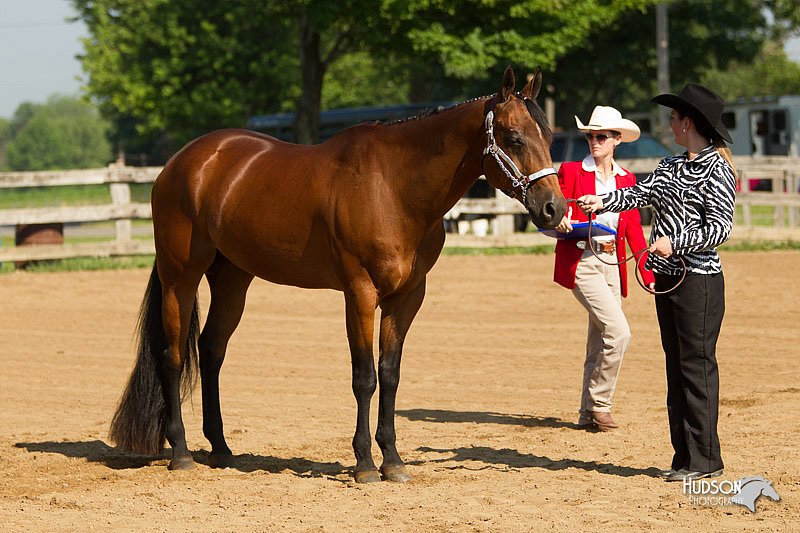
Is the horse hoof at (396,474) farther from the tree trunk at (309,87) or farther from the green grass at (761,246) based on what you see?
the tree trunk at (309,87)

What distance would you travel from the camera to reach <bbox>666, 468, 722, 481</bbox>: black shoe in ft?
18.5

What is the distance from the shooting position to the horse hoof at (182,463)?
259 inches

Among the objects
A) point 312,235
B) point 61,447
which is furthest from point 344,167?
point 61,447

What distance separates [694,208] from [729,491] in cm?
141

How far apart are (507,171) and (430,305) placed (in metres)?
7.81

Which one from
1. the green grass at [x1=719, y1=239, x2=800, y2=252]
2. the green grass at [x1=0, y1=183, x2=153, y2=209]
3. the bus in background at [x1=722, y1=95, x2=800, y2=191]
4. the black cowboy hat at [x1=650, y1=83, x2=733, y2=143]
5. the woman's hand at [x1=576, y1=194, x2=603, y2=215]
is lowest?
the green grass at [x1=719, y1=239, x2=800, y2=252]

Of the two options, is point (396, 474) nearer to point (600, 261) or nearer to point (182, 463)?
point (182, 463)

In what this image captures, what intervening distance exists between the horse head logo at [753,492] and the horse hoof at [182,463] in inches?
123

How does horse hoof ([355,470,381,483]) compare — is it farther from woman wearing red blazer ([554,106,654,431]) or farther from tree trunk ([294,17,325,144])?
tree trunk ([294,17,325,144])

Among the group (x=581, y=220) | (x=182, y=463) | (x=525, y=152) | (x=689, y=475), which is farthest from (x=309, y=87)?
(x=689, y=475)

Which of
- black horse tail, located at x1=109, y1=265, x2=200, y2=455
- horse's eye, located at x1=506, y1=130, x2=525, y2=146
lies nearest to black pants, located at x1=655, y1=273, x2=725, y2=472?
horse's eye, located at x1=506, y1=130, x2=525, y2=146

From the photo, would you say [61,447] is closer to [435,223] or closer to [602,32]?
[435,223]

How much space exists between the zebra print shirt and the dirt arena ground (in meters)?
1.15

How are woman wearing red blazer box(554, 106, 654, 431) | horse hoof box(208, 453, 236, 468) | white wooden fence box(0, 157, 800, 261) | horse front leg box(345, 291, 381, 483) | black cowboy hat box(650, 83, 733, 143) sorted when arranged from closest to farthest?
black cowboy hat box(650, 83, 733, 143), horse front leg box(345, 291, 381, 483), horse hoof box(208, 453, 236, 468), woman wearing red blazer box(554, 106, 654, 431), white wooden fence box(0, 157, 800, 261)
